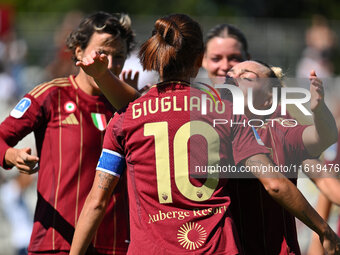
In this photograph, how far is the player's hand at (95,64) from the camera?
3557 millimetres

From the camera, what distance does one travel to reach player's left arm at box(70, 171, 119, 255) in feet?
11.7

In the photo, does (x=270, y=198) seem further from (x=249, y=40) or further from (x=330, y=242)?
(x=249, y=40)

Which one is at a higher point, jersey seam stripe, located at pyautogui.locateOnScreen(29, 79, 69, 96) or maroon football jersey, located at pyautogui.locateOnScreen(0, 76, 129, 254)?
jersey seam stripe, located at pyautogui.locateOnScreen(29, 79, 69, 96)

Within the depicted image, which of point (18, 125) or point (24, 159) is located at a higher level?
point (18, 125)

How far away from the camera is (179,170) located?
11.2ft

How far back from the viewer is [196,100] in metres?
3.45

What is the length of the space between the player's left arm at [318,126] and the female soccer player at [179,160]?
1.15ft

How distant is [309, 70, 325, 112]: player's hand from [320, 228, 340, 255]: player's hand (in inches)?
24.2

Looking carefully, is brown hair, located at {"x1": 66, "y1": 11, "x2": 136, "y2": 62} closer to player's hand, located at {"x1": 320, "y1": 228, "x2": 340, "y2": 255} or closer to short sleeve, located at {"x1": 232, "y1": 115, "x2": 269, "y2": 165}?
short sleeve, located at {"x1": 232, "y1": 115, "x2": 269, "y2": 165}

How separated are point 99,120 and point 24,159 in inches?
23.4

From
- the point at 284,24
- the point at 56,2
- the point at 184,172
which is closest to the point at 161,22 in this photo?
the point at 184,172

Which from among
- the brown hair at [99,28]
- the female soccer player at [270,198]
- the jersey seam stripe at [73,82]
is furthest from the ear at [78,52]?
the female soccer player at [270,198]

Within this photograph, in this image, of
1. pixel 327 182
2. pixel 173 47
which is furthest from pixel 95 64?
pixel 327 182

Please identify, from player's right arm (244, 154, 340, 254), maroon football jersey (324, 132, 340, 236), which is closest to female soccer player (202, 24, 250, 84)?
maroon football jersey (324, 132, 340, 236)
